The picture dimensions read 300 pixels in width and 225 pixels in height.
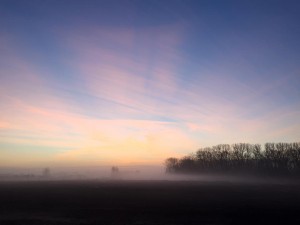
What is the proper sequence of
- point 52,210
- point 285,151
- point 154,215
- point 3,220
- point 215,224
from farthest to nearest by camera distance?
point 285,151 < point 52,210 < point 154,215 < point 3,220 < point 215,224

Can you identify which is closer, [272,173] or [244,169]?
[272,173]

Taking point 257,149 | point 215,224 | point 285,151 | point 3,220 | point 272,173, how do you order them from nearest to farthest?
point 215,224 → point 3,220 → point 272,173 → point 285,151 → point 257,149

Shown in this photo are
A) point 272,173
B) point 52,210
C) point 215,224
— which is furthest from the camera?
point 272,173

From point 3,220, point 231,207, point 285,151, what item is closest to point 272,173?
point 285,151

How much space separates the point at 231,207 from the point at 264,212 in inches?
217

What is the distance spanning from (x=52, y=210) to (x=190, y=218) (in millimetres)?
19062

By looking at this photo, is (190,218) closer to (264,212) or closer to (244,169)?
(264,212)

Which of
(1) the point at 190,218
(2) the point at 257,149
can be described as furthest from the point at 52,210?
(2) the point at 257,149

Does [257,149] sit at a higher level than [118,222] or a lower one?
higher

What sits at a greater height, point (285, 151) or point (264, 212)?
point (285, 151)

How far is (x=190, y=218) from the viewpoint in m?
35.4

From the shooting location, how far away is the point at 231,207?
144 feet

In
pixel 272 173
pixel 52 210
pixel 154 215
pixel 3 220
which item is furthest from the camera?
pixel 272 173

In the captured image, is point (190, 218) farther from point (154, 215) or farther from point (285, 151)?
point (285, 151)
